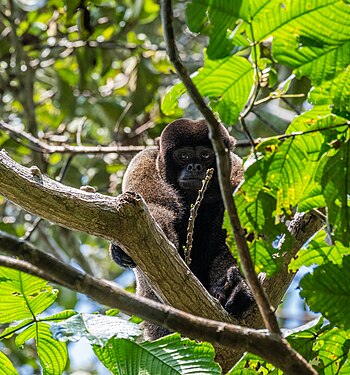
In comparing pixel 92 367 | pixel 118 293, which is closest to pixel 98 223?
pixel 118 293

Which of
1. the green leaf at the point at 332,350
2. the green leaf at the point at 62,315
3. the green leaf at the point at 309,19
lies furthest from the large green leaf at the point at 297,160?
the green leaf at the point at 62,315

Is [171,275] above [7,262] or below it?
above

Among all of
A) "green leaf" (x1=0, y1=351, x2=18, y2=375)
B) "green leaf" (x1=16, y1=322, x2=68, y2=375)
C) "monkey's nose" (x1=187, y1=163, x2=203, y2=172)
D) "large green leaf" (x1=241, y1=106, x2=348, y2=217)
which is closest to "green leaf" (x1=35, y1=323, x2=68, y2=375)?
"green leaf" (x1=16, y1=322, x2=68, y2=375)

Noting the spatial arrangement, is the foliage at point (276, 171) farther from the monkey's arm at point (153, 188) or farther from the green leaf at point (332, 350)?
the monkey's arm at point (153, 188)

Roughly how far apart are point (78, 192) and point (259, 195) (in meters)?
1.16

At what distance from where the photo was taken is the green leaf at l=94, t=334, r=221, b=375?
7.98 ft

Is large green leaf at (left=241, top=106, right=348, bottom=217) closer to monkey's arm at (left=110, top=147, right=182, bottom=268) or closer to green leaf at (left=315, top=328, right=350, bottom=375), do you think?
green leaf at (left=315, top=328, right=350, bottom=375)

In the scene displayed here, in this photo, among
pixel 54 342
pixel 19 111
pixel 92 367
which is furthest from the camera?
pixel 92 367

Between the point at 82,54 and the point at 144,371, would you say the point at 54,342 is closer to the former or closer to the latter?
the point at 144,371

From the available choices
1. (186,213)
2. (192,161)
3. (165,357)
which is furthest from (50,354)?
(192,161)

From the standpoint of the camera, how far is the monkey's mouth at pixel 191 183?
201 inches

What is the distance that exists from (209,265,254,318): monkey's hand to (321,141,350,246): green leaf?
5.76 ft

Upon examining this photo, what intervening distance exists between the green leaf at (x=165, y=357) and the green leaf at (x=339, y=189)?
0.60 m

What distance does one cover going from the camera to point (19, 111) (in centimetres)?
823
